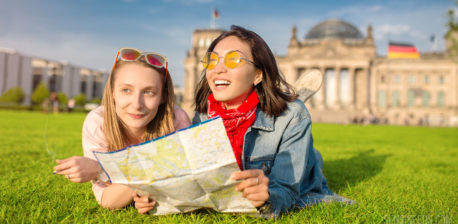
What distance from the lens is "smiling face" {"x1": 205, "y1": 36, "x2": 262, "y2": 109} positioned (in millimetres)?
2543

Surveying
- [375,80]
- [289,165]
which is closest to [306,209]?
[289,165]

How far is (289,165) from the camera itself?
93.9 inches

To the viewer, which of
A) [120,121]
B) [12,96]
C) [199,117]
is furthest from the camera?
[12,96]

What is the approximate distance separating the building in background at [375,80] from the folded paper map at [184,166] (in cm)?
4892

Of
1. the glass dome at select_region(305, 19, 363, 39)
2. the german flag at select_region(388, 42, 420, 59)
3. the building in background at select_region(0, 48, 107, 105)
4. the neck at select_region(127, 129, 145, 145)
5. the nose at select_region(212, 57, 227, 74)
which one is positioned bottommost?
the building in background at select_region(0, 48, 107, 105)

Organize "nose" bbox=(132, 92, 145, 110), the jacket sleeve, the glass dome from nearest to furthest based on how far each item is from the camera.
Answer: the jacket sleeve, "nose" bbox=(132, 92, 145, 110), the glass dome

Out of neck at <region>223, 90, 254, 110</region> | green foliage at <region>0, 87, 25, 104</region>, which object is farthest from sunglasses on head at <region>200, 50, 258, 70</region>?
green foliage at <region>0, 87, 25, 104</region>

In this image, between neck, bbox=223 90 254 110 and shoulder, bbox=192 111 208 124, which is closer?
neck, bbox=223 90 254 110

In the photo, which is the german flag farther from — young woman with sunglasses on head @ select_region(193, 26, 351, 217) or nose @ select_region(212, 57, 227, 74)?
nose @ select_region(212, 57, 227, 74)

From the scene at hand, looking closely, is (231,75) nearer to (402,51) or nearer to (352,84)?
(352,84)

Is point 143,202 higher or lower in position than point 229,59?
lower

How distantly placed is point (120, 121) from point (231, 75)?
951 millimetres

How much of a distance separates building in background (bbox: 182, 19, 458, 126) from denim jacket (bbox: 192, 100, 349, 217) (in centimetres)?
4804

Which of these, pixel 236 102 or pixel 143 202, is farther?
pixel 236 102
